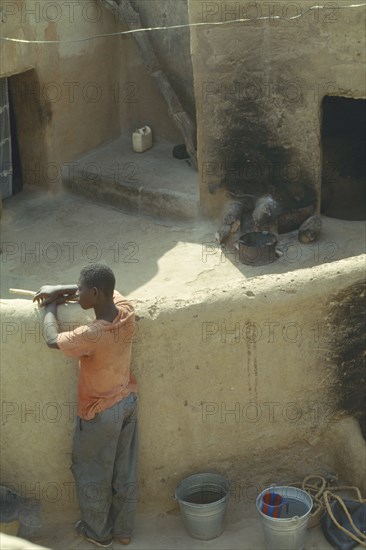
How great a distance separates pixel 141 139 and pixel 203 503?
7116 mm

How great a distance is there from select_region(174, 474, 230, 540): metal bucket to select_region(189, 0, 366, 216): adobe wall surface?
490 centimetres

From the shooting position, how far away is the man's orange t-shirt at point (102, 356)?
6340 millimetres

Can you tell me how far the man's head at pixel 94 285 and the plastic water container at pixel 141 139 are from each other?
23.8ft

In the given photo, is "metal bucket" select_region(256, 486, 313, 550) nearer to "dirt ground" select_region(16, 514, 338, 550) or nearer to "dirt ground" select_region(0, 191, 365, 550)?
"dirt ground" select_region(16, 514, 338, 550)

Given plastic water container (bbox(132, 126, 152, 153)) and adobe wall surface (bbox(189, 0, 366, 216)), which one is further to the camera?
plastic water container (bbox(132, 126, 152, 153))

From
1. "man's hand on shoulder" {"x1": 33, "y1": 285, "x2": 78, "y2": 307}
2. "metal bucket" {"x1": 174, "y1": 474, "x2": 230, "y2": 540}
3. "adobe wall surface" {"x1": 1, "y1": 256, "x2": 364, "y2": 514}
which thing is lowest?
"metal bucket" {"x1": 174, "y1": 474, "x2": 230, "y2": 540}

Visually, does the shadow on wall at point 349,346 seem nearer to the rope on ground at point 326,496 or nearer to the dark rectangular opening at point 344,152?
the rope on ground at point 326,496

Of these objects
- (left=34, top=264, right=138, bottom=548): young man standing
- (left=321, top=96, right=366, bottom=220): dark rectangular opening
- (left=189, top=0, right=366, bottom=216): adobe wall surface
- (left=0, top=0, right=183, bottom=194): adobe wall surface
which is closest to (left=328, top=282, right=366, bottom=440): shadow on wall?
(left=34, top=264, right=138, bottom=548): young man standing

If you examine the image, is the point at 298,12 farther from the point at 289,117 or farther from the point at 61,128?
the point at 61,128

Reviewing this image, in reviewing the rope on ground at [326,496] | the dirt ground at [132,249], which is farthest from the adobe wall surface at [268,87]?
the rope on ground at [326,496]

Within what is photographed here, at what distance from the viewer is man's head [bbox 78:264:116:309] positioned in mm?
6344

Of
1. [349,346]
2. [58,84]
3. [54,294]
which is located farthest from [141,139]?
[54,294]

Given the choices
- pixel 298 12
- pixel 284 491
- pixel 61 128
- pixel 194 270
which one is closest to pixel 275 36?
pixel 298 12

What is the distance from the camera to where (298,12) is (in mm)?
10586
